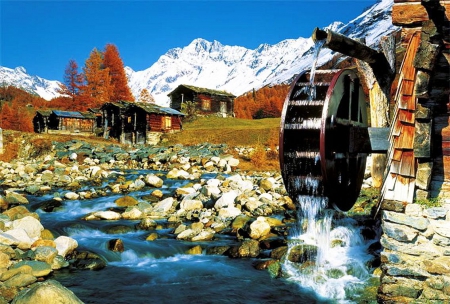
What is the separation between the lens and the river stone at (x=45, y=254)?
811 cm

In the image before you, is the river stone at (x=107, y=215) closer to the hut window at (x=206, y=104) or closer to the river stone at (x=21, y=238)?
the river stone at (x=21, y=238)

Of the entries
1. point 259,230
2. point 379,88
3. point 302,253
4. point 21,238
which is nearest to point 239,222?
point 259,230

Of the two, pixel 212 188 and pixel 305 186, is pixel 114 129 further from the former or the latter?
pixel 305 186

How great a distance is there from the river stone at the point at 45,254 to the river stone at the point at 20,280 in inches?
42.4

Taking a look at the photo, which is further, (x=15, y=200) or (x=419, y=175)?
(x=15, y=200)

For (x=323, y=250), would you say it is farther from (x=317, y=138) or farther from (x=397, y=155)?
(x=397, y=155)

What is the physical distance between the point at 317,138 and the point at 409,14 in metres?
2.12

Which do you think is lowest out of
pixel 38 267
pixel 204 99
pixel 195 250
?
pixel 195 250

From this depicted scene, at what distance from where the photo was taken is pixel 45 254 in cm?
817

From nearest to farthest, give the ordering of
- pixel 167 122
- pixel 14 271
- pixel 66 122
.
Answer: pixel 14 271
pixel 167 122
pixel 66 122

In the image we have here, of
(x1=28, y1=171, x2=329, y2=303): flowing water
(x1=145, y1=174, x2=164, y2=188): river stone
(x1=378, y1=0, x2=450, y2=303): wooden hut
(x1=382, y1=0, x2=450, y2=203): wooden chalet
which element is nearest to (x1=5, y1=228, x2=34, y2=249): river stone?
(x1=28, y1=171, x2=329, y2=303): flowing water

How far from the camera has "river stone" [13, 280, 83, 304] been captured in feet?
16.5

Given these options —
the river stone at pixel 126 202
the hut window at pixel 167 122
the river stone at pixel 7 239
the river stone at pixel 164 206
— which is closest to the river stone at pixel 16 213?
the river stone at pixel 7 239

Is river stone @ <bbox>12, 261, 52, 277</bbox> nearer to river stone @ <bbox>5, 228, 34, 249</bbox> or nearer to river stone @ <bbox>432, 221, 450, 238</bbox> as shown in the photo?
river stone @ <bbox>5, 228, 34, 249</bbox>
